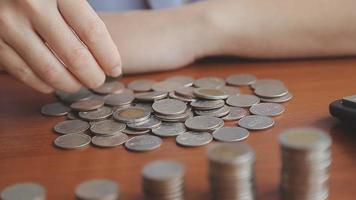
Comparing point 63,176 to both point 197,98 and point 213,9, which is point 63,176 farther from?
point 213,9

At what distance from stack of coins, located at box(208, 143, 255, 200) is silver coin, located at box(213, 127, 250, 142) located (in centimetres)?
12

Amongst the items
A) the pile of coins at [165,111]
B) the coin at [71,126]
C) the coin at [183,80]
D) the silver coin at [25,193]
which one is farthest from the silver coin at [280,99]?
the silver coin at [25,193]

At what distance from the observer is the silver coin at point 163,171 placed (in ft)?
1.44

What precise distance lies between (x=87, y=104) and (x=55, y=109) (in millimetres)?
39

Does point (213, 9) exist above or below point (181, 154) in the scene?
above

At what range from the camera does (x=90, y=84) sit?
672 mm

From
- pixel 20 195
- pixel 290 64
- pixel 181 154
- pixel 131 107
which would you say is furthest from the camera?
pixel 290 64

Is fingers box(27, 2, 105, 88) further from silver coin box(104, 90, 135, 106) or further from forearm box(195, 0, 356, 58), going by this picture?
forearm box(195, 0, 356, 58)

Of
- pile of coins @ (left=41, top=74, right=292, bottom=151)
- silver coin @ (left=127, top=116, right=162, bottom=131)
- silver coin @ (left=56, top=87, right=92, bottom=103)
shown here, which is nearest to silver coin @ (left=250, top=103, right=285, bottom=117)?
pile of coins @ (left=41, top=74, right=292, bottom=151)

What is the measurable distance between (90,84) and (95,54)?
4cm

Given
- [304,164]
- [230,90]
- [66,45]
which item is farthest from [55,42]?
[304,164]

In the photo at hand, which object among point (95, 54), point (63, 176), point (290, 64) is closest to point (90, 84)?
point (95, 54)

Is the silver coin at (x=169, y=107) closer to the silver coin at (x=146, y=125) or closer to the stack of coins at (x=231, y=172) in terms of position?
the silver coin at (x=146, y=125)

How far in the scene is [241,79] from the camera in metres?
0.75
